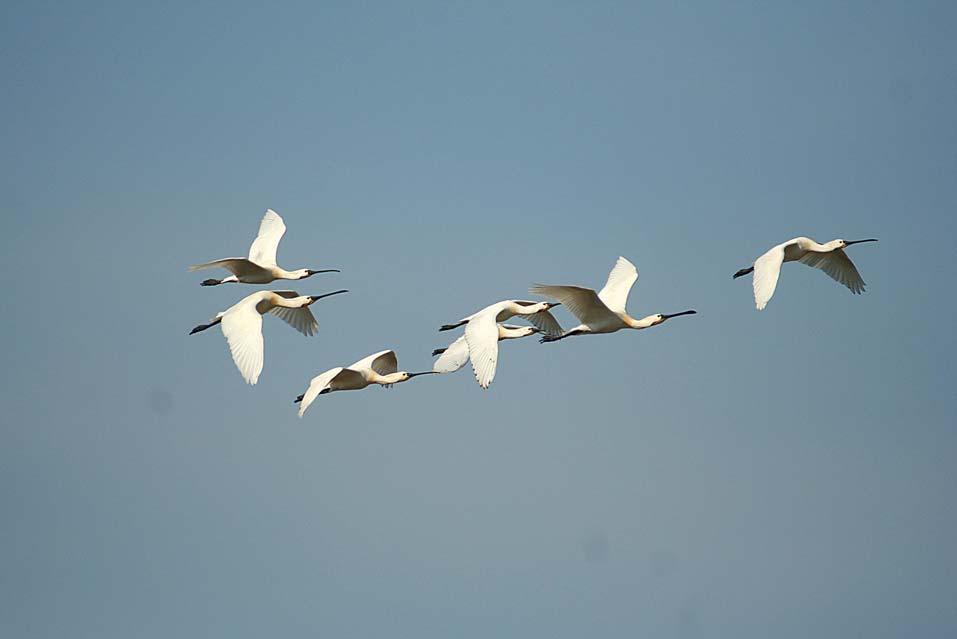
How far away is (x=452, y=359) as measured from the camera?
3662cm

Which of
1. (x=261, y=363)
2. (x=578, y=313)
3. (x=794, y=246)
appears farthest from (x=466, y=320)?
(x=794, y=246)

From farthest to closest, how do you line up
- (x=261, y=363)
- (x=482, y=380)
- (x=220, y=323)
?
(x=220, y=323) < (x=261, y=363) < (x=482, y=380)

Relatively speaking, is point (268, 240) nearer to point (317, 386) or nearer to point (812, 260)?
point (317, 386)

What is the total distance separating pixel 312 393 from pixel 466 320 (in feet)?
11.8

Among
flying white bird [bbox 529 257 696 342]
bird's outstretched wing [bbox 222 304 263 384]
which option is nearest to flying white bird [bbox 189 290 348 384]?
bird's outstretched wing [bbox 222 304 263 384]

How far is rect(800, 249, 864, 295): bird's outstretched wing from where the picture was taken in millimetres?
37562

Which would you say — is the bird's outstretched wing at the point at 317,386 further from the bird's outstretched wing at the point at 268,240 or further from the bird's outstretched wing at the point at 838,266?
the bird's outstretched wing at the point at 838,266

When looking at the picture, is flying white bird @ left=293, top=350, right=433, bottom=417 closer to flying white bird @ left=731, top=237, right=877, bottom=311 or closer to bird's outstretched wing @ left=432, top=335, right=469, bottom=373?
bird's outstretched wing @ left=432, top=335, right=469, bottom=373

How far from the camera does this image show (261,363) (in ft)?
106

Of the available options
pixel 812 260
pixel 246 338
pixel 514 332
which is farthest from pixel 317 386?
pixel 812 260

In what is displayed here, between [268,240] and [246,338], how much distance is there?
620 centimetres

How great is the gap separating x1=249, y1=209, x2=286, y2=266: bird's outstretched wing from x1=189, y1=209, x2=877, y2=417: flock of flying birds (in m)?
0.02

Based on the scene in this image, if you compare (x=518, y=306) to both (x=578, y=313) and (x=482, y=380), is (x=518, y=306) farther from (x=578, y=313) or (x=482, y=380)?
(x=482, y=380)

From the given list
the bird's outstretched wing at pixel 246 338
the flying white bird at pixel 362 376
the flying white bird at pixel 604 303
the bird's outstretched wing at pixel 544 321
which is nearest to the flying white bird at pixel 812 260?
the flying white bird at pixel 604 303
